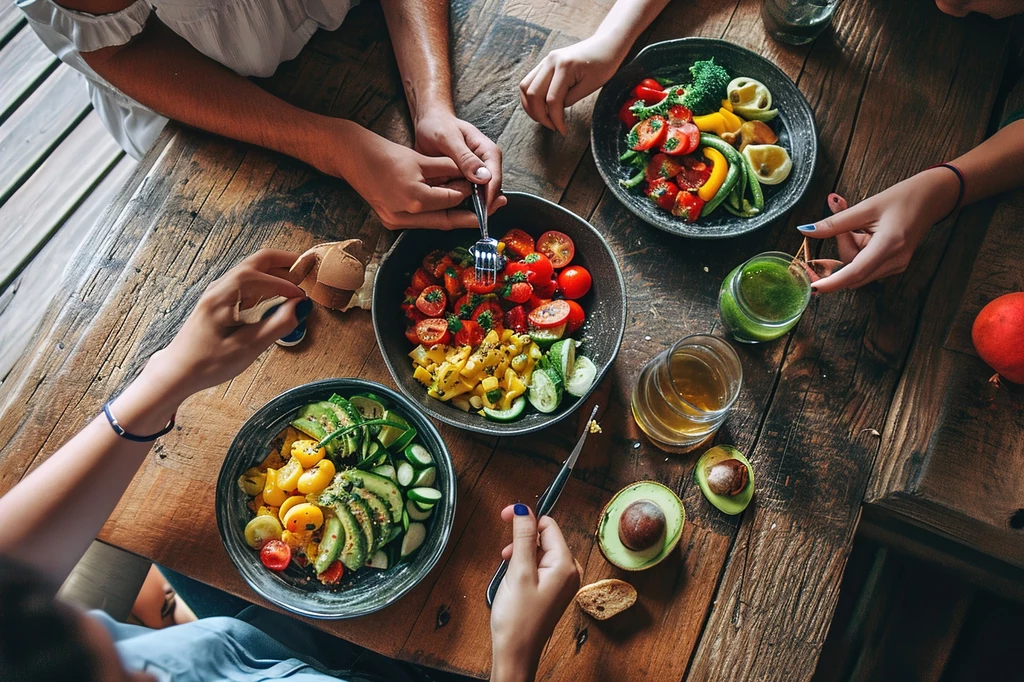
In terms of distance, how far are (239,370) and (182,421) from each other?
0.33 metres

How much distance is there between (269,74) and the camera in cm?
189

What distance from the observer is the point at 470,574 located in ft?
5.08

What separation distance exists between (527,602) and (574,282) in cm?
81

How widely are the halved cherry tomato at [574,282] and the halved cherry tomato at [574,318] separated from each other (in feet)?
0.10

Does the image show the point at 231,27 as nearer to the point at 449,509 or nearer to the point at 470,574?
the point at 449,509

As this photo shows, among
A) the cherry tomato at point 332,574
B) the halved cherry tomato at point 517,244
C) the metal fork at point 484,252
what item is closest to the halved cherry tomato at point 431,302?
the metal fork at point 484,252

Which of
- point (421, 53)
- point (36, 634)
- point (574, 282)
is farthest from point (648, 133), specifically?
point (36, 634)

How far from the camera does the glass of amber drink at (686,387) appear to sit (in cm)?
154

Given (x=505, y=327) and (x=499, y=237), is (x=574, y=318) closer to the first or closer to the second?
(x=505, y=327)

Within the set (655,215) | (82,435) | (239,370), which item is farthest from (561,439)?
(82,435)

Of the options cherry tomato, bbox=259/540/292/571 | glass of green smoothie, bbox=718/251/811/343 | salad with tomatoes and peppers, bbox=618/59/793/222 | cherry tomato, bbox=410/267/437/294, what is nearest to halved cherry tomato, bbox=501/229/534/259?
cherry tomato, bbox=410/267/437/294

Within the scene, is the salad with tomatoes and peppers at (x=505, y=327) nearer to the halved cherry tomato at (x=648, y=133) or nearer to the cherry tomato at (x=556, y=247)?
the cherry tomato at (x=556, y=247)

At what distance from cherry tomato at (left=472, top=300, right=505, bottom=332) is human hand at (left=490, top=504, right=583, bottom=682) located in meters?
0.52

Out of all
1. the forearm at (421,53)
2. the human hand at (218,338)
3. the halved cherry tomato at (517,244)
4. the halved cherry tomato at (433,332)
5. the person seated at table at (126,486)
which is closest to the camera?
the person seated at table at (126,486)
